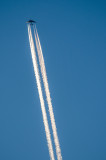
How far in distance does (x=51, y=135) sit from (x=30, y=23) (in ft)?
27.5

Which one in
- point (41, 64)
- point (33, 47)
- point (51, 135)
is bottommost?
point (51, 135)

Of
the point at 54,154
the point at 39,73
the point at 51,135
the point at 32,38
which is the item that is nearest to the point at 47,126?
the point at 51,135

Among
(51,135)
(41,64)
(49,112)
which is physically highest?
(41,64)

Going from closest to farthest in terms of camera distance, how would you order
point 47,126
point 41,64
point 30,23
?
point 30,23 → point 41,64 → point 47,126

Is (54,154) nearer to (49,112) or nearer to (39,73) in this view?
(49,112)

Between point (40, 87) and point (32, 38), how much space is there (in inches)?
139

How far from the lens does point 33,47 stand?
15250 mm

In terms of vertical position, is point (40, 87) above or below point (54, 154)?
above

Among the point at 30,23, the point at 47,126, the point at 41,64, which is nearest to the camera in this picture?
the point at 30,23

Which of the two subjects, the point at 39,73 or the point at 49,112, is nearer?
the point at 39,73

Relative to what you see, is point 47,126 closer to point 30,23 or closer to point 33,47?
point 33,47

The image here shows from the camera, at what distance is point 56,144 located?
17.0 metres

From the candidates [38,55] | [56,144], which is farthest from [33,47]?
[56,144]

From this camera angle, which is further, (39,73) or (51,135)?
(51,135)
